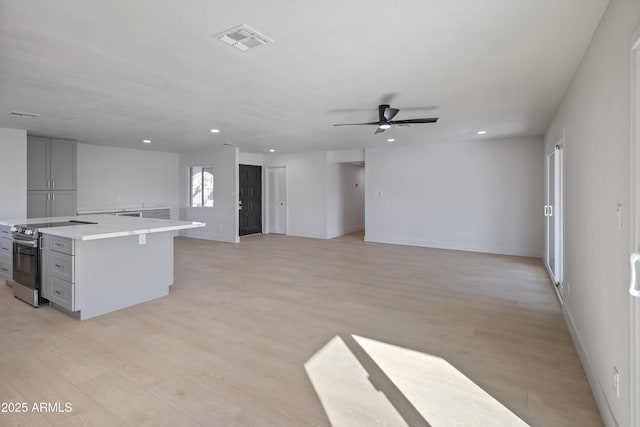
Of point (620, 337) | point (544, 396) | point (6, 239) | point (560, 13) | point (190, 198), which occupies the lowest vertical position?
point (544, 396)

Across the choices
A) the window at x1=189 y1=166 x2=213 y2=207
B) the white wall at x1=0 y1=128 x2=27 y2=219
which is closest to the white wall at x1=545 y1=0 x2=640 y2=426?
the white wall at x1=0 y1=128 x2=27 y2=219

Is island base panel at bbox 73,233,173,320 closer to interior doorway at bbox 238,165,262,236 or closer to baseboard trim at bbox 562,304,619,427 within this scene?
baseboard trim at bbox 562,304,619,427

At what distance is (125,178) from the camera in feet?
27.1

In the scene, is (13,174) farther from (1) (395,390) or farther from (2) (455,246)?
(2) (455,246)

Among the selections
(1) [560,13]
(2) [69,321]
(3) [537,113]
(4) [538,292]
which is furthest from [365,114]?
(2) [69,321]

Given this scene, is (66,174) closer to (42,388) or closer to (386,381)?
(42,388)

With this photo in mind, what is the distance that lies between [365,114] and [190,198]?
6.34 metres

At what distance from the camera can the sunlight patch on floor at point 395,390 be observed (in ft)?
6.37

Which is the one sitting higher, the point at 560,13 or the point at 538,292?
the point at 560,13

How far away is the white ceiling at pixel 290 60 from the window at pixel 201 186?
3.88 meters

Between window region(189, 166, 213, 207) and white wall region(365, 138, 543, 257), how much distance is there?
4.21 m

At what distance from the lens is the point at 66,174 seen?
655 centimetres

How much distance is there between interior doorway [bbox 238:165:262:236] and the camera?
9359 mm

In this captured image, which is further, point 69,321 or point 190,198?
point 190,198
